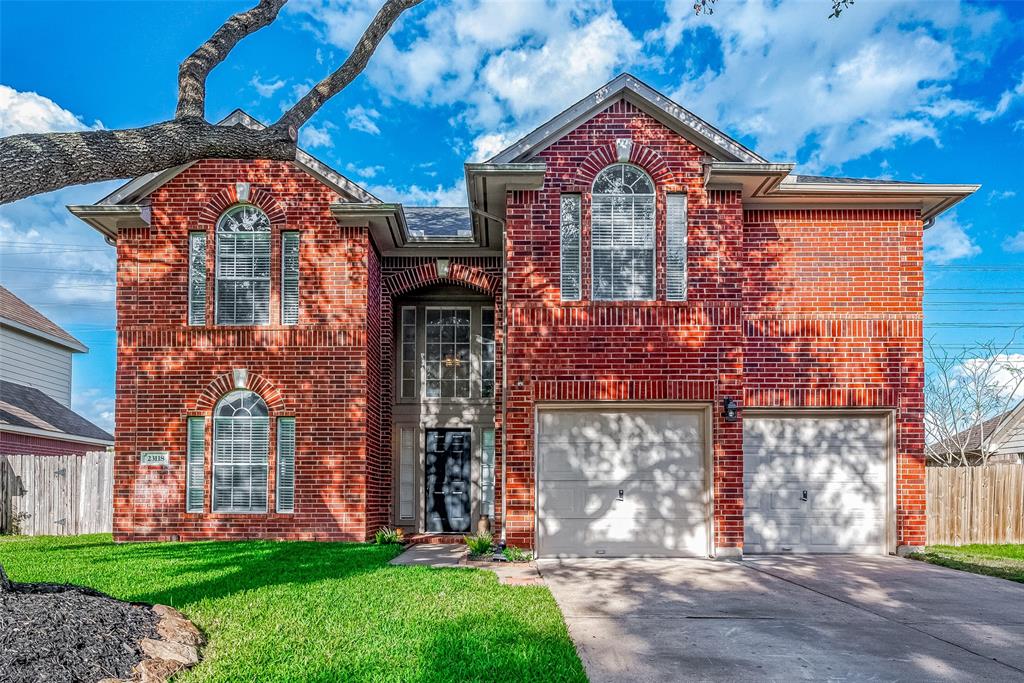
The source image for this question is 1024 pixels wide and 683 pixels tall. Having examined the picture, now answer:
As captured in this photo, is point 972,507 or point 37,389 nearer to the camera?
point 972,507

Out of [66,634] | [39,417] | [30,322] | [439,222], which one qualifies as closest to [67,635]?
[66,634]

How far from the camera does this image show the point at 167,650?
5.46 m

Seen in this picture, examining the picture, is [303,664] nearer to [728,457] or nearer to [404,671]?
[404,671]

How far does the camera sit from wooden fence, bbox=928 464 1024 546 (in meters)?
13.8

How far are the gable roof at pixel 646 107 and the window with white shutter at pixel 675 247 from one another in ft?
2.91

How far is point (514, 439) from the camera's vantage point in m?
10.9

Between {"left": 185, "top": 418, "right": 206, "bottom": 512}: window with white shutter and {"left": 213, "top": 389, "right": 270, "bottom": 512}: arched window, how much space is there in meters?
0.20

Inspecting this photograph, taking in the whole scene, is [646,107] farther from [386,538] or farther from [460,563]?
[386,538]

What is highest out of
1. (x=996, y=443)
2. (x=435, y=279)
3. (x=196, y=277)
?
(x=435, y=279)

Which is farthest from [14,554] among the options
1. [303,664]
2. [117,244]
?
[303,664]

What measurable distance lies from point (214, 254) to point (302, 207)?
1640 mm

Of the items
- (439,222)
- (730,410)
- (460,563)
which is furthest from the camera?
(439,222)

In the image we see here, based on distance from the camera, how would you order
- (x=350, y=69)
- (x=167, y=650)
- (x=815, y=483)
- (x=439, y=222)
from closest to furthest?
(x=167, y=650), (x=350, y=69), (x=815, y=483), (x=439, y=222)

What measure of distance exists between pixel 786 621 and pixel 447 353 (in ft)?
30.2
